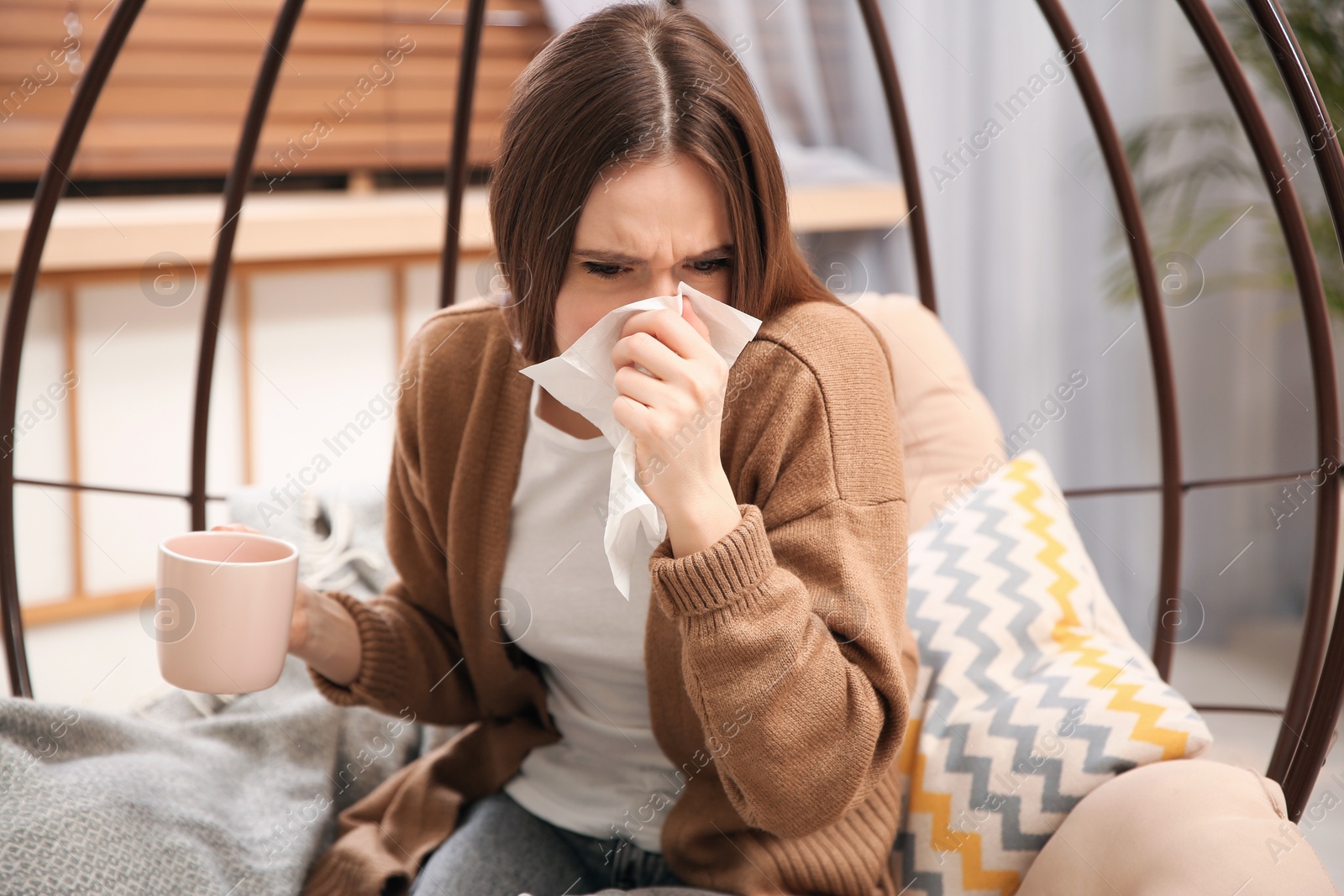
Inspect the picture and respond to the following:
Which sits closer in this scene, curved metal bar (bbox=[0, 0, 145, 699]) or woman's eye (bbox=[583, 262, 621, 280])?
woman's eye (bbox=[583, 262, 621, 280])

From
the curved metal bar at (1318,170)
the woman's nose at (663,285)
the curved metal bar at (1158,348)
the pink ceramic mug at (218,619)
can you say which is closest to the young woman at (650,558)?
the woman's nose at (663,285)

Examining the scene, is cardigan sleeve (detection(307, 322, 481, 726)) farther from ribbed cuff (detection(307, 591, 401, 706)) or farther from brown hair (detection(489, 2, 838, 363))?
brown hair (detection(489, 2, 838, 363))

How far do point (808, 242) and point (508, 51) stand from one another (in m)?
0.84

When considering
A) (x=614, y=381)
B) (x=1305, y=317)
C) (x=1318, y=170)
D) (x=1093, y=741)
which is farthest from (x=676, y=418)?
(x=1305, y=317)

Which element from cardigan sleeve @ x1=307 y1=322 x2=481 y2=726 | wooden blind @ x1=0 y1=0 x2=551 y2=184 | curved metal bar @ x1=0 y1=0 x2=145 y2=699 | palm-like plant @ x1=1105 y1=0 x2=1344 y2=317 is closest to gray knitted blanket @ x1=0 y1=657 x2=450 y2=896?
cardigan sleeve @ x1=307 y1=322 x2=481 y2=726

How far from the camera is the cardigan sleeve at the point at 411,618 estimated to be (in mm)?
1032

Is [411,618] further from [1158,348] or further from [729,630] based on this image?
[1158,348]

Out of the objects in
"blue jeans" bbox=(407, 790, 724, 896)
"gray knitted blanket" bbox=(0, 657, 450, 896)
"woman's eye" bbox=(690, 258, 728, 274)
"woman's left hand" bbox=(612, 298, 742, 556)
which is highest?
"woman's eye" bbox=(690, 258, 728, 274)

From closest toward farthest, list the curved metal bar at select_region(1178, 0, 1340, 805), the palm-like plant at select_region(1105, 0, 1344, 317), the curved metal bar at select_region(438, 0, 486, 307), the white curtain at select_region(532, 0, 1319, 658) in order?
the curved metal bar at select_region(1178, 0, 1340, 805)
the curved metal bar at select_region(438, 0, 486, 307)
the palm-like plant at select_region(1105, 0, 1344, 317)
the white curtain at select_region(532, 0, 1319, 658)

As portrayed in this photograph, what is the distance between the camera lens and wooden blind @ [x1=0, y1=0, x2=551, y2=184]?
215 cm

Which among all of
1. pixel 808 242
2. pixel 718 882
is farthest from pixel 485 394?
pixel 808 242

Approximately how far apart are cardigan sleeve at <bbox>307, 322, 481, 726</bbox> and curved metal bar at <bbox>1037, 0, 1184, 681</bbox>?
791 millimetres

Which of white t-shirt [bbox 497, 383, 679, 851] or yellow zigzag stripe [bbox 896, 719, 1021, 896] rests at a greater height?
white t-shirt [bbox 497, 383, 679, 851]

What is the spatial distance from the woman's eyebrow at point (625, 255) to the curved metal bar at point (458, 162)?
64 cm
